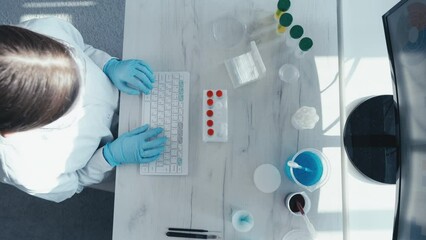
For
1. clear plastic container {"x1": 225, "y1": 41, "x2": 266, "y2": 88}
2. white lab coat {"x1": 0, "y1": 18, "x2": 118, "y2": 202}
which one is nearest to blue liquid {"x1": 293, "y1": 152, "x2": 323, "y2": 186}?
clear plastic container {"x1": 225, "y1": 41, "x2": 266, "y2": 88}

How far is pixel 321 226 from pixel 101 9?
138 centimetres

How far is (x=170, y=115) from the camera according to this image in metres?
0.96

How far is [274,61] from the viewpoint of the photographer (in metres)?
0.97

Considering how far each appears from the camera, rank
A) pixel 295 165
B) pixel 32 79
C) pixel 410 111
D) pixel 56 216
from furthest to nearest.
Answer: pixel 56 216, pixel 295 165, pixel 410 111, pixel 32 79

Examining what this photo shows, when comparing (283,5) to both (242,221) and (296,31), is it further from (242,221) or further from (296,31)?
(242,221)

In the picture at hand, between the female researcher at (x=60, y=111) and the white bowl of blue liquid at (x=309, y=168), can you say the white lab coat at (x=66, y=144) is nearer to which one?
the female researcher at (x=60, y=111)

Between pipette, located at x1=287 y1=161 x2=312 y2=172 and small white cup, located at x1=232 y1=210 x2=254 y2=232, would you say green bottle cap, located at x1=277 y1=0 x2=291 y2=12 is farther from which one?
small white cup, located at x1=232 y1=210 x2=254 y2=232

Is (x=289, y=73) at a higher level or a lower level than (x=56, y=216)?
higher

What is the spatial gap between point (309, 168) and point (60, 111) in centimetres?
60

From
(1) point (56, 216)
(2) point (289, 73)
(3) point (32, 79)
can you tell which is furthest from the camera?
(1) point (56, 216)

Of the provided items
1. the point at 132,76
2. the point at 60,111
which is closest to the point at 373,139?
the point at 132,76

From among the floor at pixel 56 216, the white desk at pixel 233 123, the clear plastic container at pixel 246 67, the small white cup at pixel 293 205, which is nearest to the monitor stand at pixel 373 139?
the white desk at pixel 233 123

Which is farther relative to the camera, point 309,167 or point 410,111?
point 309,167

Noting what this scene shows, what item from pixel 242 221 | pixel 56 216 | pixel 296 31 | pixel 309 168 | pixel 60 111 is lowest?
pixel 56 216
